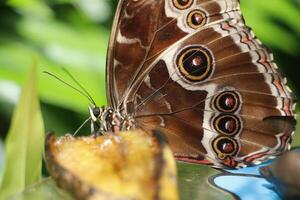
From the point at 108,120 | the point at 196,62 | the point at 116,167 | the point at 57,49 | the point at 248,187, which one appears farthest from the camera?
the point at 57,49

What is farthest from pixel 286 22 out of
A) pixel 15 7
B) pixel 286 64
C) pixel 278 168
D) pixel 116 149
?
pixel 116 149

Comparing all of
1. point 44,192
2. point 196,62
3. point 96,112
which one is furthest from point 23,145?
point 196,62

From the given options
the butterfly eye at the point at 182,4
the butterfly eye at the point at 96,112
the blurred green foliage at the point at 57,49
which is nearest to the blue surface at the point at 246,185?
the butterfly eye at the point at 96,112

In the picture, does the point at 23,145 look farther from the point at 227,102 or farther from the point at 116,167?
the point at 227,102

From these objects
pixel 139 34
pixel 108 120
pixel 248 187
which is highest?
pixel 139 34

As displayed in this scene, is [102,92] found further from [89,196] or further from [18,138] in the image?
[89,196]

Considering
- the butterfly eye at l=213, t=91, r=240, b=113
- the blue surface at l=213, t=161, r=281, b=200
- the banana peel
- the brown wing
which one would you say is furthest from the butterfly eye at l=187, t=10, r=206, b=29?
the banana peel
